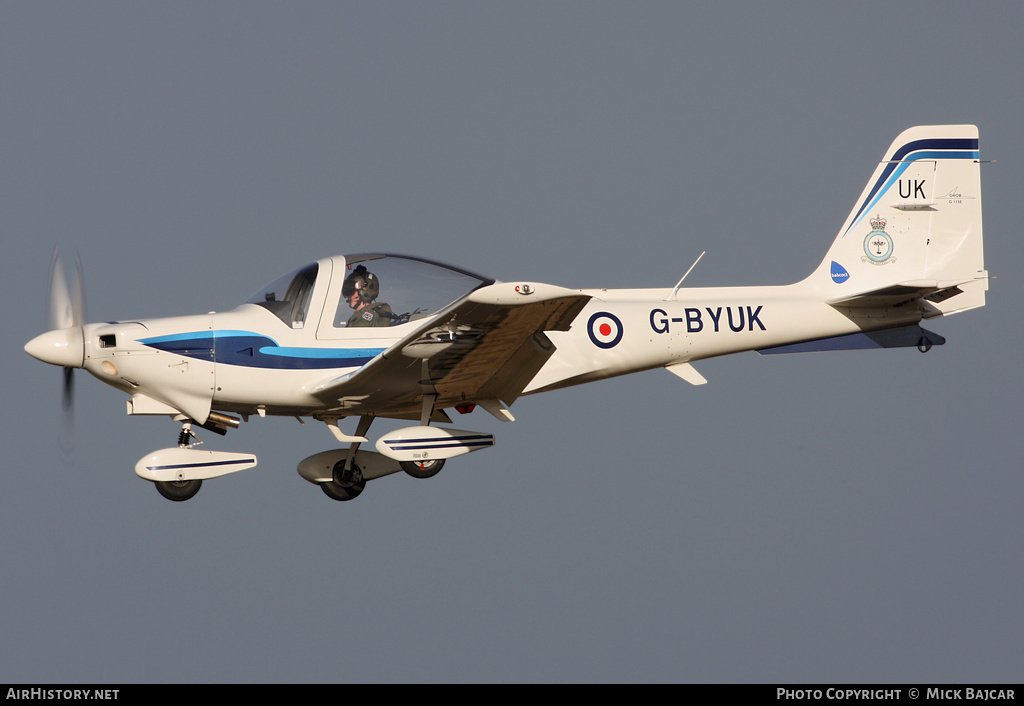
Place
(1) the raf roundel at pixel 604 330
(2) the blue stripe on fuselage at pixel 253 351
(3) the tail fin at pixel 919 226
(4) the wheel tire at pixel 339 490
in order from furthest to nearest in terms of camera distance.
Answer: (3) the tail fin at pixel 919 226, (4) the wheel tire at pixel 339 490, (1) the raf roundel at pixel 604 330, (2) the blue stripe on fuselage at pixel 253 351

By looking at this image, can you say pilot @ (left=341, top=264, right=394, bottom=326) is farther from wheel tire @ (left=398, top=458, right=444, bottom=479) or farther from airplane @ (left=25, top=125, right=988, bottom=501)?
wheel tire @ (left=398, top=458, right=444, bottom=479)

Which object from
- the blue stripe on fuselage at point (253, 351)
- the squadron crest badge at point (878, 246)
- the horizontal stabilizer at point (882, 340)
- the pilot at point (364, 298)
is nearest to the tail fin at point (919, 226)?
the squadron crest badge at point (878, 246)

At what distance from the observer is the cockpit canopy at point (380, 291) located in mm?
12281

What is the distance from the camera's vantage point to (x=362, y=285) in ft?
40.3

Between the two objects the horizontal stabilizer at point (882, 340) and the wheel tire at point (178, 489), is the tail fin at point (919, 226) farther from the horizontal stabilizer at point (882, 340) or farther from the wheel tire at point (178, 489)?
the wheel tire at point (178, 489)

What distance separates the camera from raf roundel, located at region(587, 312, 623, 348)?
13078 millimetres

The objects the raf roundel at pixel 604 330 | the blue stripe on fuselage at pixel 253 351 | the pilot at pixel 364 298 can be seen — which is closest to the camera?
the blue stripe on fuselage at pixel 253 351

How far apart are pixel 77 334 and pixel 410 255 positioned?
10.5 feet

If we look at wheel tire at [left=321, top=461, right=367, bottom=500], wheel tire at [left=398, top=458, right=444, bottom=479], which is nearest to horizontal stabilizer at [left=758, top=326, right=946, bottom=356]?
wheel tire at [left=398, top=458, right=444, bottom=479]

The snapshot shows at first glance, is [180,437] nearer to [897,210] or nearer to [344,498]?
[344,498]

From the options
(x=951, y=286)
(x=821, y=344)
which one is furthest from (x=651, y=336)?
(x=951, y=286)

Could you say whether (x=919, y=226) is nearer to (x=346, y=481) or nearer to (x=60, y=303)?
(x=346, y=481)

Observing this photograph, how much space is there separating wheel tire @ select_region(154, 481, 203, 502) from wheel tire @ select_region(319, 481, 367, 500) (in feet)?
4.84

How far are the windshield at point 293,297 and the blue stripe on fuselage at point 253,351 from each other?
0.28m
